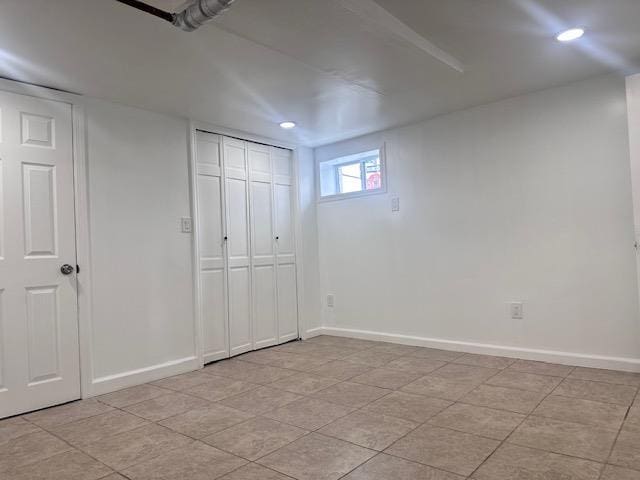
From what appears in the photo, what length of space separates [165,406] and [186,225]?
1.43m

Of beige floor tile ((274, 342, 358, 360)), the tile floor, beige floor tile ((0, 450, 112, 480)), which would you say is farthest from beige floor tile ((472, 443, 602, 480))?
beige floor tile ((274, 342, 358, 360))

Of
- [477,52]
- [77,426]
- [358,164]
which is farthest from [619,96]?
[77,426]

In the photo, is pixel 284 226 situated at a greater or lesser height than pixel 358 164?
lesser

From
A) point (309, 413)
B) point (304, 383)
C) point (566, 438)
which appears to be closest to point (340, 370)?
point (304, 383)

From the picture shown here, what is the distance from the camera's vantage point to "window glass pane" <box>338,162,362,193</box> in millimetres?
4520

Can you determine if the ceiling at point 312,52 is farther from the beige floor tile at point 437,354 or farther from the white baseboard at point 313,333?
the white baseboard at point 313,333

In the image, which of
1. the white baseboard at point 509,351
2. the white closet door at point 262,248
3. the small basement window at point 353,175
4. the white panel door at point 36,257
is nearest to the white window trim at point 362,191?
the small basement window at point 353,175

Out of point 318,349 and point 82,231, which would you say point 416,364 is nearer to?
point 318,349

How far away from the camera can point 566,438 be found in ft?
6.59

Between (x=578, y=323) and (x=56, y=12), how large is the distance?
366 centimetres

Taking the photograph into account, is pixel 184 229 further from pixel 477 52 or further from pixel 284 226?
pixel 477 52

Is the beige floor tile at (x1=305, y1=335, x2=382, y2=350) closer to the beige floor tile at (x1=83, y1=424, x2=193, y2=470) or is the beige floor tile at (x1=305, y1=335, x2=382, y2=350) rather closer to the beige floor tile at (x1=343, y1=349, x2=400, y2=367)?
the beige floor tile at (x1=343, y1=349, x2=400, y2=367)

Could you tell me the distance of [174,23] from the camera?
192 centimetres

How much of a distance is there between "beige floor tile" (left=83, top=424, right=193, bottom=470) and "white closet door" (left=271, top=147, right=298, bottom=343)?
210cm
